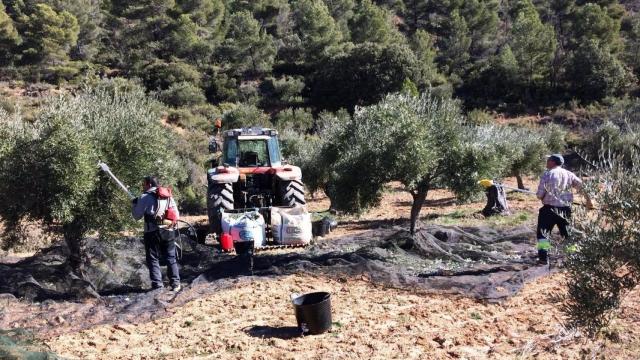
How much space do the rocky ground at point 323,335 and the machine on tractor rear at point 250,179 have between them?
10.4 ft

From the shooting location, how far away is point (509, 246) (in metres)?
11.3

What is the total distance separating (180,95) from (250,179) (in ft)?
92.8

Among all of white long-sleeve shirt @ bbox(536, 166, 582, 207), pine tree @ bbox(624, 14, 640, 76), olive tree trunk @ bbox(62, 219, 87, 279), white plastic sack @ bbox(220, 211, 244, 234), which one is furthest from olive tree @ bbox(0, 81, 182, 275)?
pine tree @ bbox(624, 14, 640, 76)

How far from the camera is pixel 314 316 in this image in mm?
6543

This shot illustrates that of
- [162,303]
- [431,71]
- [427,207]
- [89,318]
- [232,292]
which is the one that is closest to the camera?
[89,318]

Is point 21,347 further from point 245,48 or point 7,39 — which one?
point 245,48

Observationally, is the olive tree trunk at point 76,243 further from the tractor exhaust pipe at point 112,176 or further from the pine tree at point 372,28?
the pine tree at point 372,28

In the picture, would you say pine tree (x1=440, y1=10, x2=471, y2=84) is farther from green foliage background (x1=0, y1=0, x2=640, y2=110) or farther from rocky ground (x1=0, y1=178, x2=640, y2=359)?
rocky ground (x1=0, y1=178, x2=640, y2=359)

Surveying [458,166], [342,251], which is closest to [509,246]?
[458,166]

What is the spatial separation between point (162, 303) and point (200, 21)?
43.0 metres

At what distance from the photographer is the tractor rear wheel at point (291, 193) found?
1220 centimetres

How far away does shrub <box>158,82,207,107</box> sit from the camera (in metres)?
39.8

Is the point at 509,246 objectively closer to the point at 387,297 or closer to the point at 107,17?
the point at 387,297

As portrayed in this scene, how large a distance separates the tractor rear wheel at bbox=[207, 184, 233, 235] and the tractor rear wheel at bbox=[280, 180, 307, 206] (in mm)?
1061
